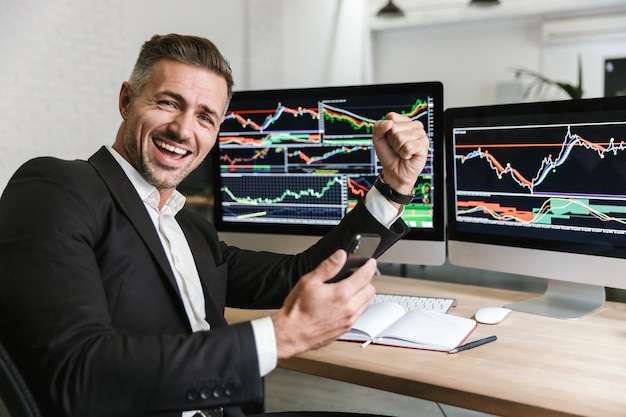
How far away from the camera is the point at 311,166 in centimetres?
183

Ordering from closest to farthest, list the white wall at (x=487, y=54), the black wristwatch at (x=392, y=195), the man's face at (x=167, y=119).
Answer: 1. the man's face at (x=167, y=119)
2. the black wristwatch at (x=392, y=195)
3. the white wall at (x=487, y=54)

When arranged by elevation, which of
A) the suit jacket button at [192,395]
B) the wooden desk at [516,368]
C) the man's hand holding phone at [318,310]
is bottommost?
the wooden desk at [516,368]

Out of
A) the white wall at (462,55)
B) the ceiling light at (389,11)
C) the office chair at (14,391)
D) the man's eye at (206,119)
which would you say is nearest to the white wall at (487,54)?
the white wall at (462,55)

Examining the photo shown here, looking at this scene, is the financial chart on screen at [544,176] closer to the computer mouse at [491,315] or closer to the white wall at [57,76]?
the computer mouse at [491,315]

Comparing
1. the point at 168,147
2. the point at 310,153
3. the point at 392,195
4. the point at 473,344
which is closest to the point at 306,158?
the point at 310,153

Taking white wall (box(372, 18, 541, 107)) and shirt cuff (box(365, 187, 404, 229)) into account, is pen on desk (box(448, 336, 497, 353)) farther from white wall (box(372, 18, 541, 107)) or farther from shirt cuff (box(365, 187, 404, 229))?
white wall (box(372, 18, 541, 107))

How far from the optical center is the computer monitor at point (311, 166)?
1.70m

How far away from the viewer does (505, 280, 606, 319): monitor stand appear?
61.1 inches

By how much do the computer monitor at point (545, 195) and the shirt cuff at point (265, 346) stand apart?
93 cm

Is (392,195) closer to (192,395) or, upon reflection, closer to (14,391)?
(192,395)

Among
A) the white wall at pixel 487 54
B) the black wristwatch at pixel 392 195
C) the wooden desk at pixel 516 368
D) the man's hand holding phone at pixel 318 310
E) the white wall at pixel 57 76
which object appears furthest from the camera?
the white wall at pixel 487 54

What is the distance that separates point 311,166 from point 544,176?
0.66m


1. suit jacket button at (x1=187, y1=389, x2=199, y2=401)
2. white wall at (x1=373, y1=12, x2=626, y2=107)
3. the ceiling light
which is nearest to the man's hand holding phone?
suit jacket button at (x1=187, y1=389, x2=199, y2=401)

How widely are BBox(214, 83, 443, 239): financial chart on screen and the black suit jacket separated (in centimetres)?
77
